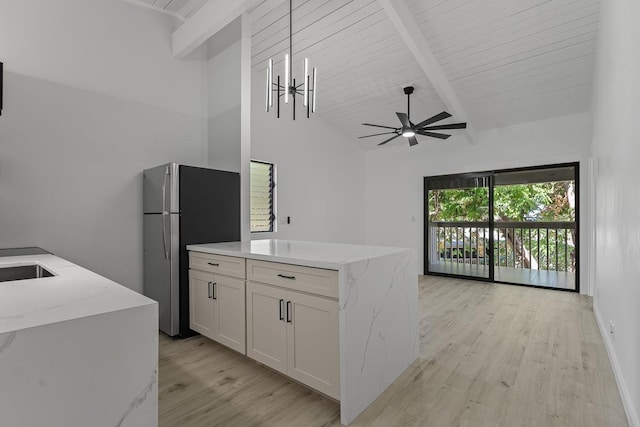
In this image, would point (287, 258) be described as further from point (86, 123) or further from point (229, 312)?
point (86, 123)

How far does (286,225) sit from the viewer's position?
5.21m

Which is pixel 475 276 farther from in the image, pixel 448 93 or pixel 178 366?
pixel 178 366

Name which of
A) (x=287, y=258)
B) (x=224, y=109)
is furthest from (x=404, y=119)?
(x=287, y=258)

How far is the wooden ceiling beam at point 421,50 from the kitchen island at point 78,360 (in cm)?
316

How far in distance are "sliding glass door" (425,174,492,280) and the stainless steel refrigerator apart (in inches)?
164

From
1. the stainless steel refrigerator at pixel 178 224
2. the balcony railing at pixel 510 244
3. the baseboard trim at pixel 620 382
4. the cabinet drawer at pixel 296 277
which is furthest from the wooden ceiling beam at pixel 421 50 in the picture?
the baseboard trim at pixel 620 382

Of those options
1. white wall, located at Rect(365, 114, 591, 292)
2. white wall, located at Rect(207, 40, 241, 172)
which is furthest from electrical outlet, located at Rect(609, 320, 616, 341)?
white wall, located at Rect(207, 40, 241, 172)

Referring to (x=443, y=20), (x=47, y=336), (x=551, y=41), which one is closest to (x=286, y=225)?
(x=443, y=20)

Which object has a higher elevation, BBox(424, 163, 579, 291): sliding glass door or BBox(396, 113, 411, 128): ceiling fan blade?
BBox(396, 113, 411, 128): ceiling fan blade

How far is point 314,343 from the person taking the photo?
195cm

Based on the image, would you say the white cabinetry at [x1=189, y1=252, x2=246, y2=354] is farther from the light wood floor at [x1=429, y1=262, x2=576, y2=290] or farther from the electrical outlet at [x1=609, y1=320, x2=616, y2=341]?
the light wood floor at [x1=429, y1=262, x2=576, y2=290]

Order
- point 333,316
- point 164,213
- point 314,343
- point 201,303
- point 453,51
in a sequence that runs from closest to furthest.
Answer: point 333,316 → point 314,343 → point 201,303 → point 164,213 → point 453,51

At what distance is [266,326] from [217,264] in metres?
0.73

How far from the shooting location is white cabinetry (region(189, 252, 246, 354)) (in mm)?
2467
